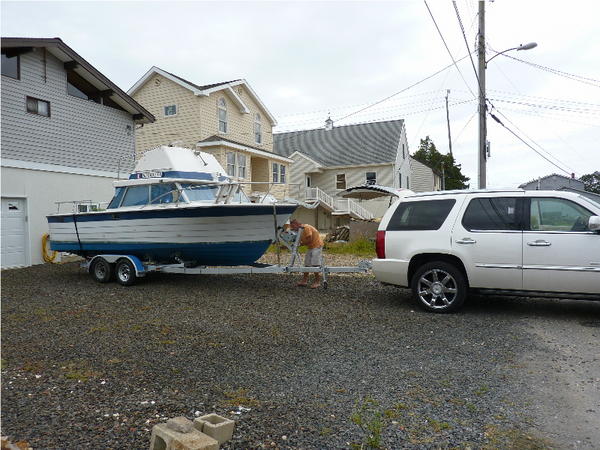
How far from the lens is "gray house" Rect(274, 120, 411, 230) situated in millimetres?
30641

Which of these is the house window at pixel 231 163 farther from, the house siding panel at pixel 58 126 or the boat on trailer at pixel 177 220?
the boat on trailer at pixel 177 220

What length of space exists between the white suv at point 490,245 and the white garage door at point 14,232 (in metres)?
11.5

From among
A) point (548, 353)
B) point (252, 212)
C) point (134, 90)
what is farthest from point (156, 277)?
point (134, 90)

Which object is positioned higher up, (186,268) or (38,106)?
(38,106)

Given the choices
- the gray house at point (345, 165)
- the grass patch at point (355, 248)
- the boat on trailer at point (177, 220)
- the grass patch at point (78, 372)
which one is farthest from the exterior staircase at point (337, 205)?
the grass patch at point (78, 372)

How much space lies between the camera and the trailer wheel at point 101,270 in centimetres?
1070

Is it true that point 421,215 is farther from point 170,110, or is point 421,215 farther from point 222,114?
point 170,110

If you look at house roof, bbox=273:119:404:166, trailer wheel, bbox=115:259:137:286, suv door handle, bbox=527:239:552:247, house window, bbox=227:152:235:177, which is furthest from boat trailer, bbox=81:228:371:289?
house roof, bbox=273:119:404:166

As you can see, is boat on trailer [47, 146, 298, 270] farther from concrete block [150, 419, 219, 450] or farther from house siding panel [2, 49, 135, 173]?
concrete block [150, 419, 219, 450]

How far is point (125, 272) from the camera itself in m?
10.5

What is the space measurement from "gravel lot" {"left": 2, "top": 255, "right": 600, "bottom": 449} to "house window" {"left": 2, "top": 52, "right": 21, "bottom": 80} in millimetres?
8852

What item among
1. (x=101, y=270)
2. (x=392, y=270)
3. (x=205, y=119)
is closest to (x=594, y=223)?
(x=392, y=270)

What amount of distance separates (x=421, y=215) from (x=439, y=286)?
1.17m

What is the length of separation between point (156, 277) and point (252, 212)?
402 centimetres
